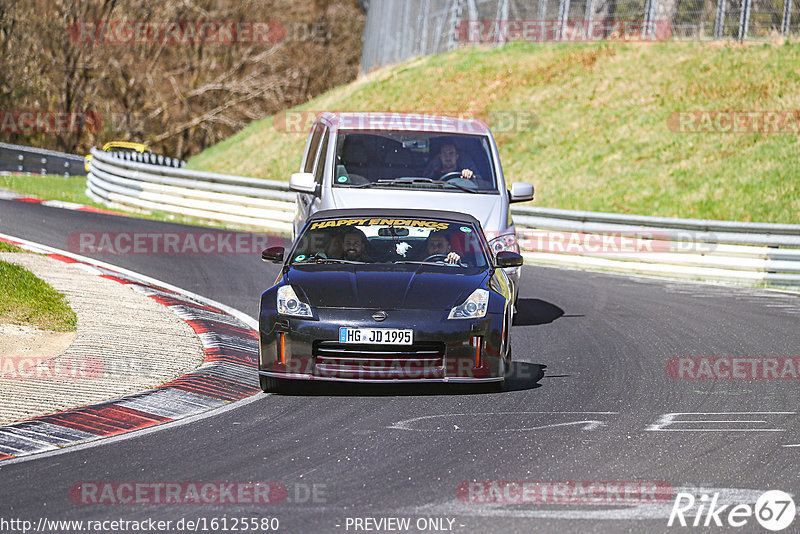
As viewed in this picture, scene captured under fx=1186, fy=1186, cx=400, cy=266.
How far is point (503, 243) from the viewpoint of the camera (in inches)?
464

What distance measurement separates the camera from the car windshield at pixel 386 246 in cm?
965

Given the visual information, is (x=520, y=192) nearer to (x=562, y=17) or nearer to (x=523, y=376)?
(x=523, y=376)

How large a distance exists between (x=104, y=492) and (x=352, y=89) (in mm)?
33861

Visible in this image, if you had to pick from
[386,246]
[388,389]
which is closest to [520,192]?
[386,246]

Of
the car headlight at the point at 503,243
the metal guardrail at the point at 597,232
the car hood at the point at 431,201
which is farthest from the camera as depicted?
the metal guardrail at the point at 597,232

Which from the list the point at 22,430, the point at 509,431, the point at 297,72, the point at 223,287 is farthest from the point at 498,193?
the point at 297,72

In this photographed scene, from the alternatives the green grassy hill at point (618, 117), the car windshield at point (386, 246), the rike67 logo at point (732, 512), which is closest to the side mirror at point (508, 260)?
the car windshield at point (386, 246)

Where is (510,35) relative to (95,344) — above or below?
above

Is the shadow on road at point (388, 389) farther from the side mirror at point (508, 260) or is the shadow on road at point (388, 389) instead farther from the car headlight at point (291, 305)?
the side mirror at point (508, 260)

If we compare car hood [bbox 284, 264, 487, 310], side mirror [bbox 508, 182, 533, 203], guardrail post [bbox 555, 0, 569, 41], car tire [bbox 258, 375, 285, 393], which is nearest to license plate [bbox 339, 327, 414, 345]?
car hood [bbox 284, 264, 487, 310]

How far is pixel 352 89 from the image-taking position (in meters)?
39.2

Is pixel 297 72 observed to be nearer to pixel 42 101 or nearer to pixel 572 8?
pixel 42 101

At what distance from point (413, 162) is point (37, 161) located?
28.4 meters

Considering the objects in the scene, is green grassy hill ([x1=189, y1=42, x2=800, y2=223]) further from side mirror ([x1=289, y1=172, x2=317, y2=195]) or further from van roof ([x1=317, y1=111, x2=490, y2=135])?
side mirror ([x1=289, y1=172, x2=317, y2=195])
